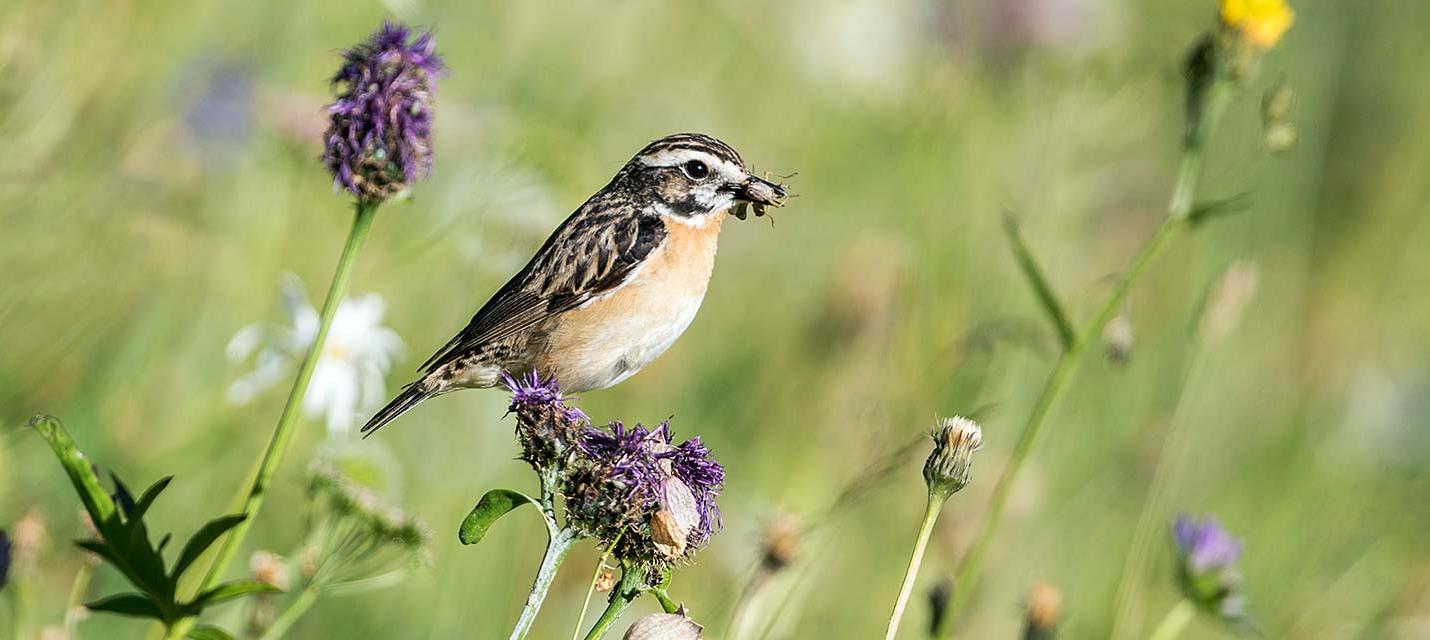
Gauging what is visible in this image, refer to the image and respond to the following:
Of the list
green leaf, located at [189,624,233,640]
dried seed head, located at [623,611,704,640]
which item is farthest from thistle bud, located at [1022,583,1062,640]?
green leaf, located at [189,624,233,640]

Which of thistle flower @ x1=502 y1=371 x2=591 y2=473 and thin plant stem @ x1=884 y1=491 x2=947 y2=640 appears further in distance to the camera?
thistle flower @ x1=502 y1=371 x2=591 y2=473

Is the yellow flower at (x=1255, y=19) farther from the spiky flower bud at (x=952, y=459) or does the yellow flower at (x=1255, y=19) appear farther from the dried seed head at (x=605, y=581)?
the dried seed head at (x=605, y=581)

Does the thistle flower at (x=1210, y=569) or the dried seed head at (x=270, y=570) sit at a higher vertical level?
the thistle flower at (x=1210, y=569)

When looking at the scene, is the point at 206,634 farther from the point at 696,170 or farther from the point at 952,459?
the point at 696,170

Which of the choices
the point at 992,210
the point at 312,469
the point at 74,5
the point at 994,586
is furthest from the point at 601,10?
the point at 312,469

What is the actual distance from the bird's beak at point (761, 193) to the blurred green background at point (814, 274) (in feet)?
2.48

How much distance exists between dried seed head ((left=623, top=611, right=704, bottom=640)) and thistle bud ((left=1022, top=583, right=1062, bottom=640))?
1424 mm

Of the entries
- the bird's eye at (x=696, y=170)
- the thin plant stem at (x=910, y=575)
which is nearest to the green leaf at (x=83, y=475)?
the thin plant stem at (x=910, y=575)

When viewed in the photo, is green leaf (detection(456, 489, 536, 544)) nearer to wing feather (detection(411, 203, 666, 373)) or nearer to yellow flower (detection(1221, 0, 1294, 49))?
wing feather (detection(411, 203, 666, 373))

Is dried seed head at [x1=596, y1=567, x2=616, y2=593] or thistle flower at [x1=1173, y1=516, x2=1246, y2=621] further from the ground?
thistle flower at [x1=1173, y1=516, x2=1246, y2=621]

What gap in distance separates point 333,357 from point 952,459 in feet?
8.55

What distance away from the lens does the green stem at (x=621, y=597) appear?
225 centimetres

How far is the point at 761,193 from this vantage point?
3939mm

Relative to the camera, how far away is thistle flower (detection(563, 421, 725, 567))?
7.75 feet
